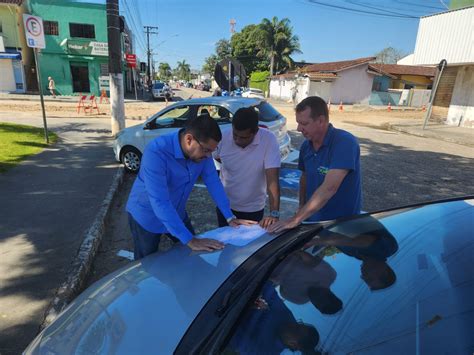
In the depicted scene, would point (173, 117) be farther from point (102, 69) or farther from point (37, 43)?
point (102, 69)

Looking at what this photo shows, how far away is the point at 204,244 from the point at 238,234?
277mm

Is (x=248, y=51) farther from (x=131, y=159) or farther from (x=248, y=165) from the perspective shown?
(x=248, y=165)

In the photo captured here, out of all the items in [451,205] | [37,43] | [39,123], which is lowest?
[39,123]

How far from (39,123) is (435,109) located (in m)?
21.1

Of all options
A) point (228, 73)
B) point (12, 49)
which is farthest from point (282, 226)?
point (12, 49)

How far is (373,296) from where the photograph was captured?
132 centimetres

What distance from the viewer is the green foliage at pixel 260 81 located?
4800 cm

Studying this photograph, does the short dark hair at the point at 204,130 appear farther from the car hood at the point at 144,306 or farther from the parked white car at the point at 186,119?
the parked white car at the point at 186,119

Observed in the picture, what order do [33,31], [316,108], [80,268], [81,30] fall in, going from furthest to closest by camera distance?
[81,30] < [33,31] < [80,268] < [316,108]

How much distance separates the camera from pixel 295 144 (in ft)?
34.4

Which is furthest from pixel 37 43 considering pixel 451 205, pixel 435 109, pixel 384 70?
pixel 384 70

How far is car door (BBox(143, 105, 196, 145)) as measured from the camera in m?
6.65

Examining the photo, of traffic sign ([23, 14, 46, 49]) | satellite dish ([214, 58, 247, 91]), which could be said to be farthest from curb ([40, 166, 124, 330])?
satellite dish ([214, 58, 247, 91])

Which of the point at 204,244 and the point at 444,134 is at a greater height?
the point at 204,244
